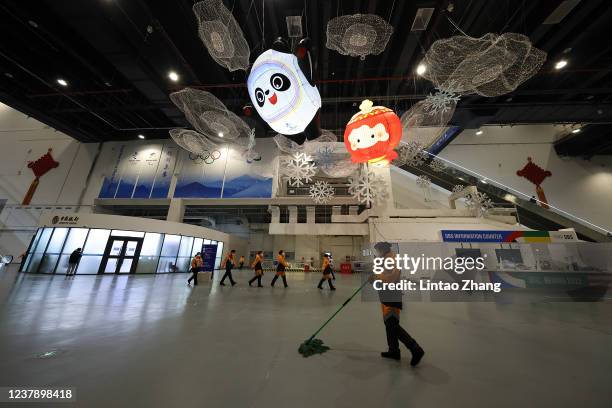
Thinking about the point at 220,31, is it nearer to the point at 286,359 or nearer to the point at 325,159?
the point at 286,359

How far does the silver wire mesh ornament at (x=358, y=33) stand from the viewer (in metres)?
3.78

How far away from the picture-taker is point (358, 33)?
3908 millimetres

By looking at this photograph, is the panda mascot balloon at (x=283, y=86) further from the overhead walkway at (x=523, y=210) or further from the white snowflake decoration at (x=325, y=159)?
the overhead walkway at (x=523, y=210)

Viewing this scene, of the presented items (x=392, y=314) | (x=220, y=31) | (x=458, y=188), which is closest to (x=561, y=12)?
(x=458, y=188)

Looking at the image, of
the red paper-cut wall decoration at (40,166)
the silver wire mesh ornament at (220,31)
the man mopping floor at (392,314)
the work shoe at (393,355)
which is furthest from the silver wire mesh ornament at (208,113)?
the red paper-cut wall decoration at (40,166)

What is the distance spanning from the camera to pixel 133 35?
316 inches

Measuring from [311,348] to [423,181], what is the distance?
1376cm

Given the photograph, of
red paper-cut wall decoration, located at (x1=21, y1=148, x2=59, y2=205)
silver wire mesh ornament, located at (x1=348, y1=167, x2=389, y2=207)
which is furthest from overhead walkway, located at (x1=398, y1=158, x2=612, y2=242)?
red paper-cut wall decoration, located at (x1=21, y1=148, x2=59, y2=205)

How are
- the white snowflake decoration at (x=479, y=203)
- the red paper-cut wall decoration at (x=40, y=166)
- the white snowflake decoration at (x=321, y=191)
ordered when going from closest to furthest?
the white snowflake decoration at (x=479, y=203)
the white snowflake decoration at (x=321, y=191)
the red paper-cut wall decoration at (x=40, y=166)

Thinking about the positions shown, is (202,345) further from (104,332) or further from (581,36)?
(581,36)

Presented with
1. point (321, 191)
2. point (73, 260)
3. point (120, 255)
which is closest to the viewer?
point (73, 260)

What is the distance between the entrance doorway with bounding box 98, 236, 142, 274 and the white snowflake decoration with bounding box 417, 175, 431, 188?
16.6 m

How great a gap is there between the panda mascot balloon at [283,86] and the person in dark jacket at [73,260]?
38.3 ft

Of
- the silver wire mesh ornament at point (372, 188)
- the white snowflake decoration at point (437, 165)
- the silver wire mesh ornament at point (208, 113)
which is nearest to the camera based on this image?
the silver wire mesh ornament at point (208, 113)
